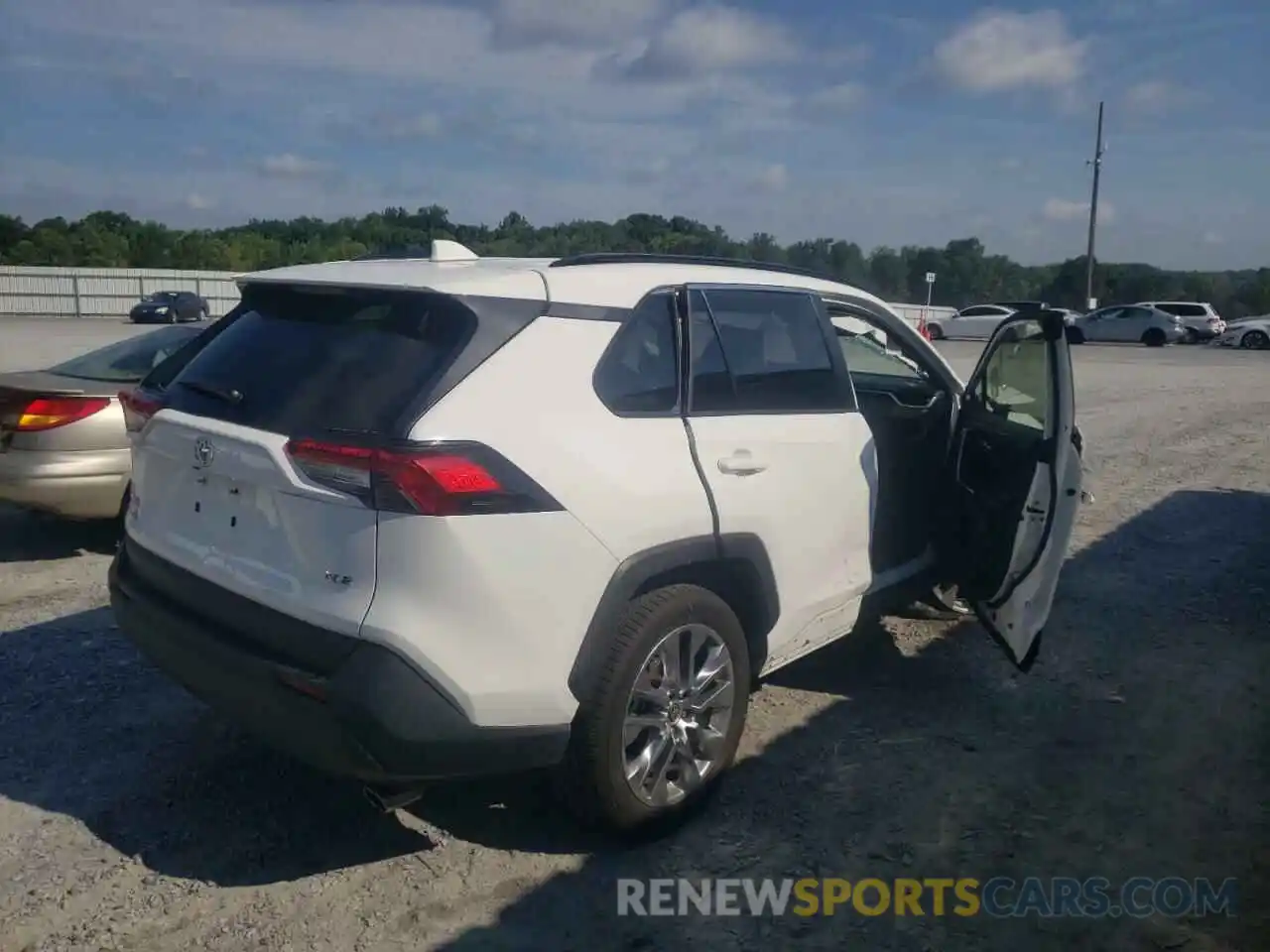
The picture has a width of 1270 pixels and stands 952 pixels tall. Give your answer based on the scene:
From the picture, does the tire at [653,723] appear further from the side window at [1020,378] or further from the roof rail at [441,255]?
the side window at [1020,378]

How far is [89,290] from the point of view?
46.5m

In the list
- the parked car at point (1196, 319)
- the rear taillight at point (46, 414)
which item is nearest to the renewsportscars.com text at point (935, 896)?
the rear taillight at point (46, 414)

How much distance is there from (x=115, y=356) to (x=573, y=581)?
5166mm

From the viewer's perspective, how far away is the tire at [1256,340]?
36.3 m

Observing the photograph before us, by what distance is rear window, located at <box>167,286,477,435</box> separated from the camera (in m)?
2.98

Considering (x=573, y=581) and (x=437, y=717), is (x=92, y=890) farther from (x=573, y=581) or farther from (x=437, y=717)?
(x=573, y=581)

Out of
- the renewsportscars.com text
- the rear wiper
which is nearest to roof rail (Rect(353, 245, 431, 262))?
the rear wiper

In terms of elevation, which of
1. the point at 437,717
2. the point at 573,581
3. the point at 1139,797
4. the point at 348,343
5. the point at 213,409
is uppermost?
the point at 348,343

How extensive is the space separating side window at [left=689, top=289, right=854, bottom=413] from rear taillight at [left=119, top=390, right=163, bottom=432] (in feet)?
5.92

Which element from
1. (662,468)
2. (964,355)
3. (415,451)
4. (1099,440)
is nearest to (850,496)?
(662,468)

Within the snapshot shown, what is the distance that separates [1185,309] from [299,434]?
143 ft

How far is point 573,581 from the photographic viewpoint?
305cm

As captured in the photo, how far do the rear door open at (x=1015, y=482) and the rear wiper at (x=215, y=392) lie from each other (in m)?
3.01

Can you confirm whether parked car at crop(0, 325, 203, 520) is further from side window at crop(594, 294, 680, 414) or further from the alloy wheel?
the alloy wheel
